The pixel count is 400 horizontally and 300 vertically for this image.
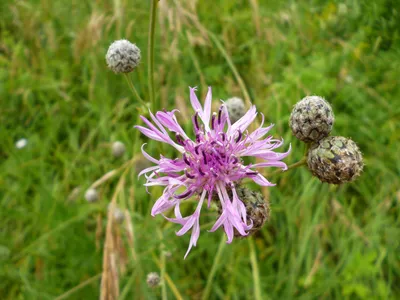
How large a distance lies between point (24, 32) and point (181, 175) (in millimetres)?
3847

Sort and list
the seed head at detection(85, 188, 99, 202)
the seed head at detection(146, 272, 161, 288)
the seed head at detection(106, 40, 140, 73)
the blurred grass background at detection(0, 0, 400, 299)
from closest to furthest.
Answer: the seed head at detection(106, 40, 140, 73)
the seed head at detection(146, 272, 161, 288)
the blurred grass background at detection(0, 0, 400, 299)
the seed head at detection(85, 188, 99, 202)

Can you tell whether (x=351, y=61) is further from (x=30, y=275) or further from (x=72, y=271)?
(x=30, y=275)

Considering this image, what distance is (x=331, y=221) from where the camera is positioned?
3.48 meters

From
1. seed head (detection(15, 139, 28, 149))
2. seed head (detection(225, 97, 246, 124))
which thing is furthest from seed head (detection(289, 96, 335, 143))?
seed head (detection(15, 139, 28, 149))

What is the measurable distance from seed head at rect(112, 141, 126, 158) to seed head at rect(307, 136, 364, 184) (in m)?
2.05

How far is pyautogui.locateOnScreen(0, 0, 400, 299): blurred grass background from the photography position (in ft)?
10.2

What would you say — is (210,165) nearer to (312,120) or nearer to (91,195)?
(312,120)

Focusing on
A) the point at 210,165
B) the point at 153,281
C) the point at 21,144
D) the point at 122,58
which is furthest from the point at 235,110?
the point at 21,144

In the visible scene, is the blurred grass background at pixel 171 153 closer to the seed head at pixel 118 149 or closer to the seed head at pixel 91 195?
the seed head at pixel 91 195

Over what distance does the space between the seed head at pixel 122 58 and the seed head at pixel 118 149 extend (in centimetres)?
122

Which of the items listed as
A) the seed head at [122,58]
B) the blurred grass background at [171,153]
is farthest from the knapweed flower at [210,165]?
the blurred grass background at [171,153]

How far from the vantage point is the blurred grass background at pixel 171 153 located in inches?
122

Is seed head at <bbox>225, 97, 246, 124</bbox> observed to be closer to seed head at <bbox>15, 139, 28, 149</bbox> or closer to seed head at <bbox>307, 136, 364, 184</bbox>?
seed head at <bbox>307, 136, 364, 184</bbox>

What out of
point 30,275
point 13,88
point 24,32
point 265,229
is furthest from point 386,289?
point 24,32
